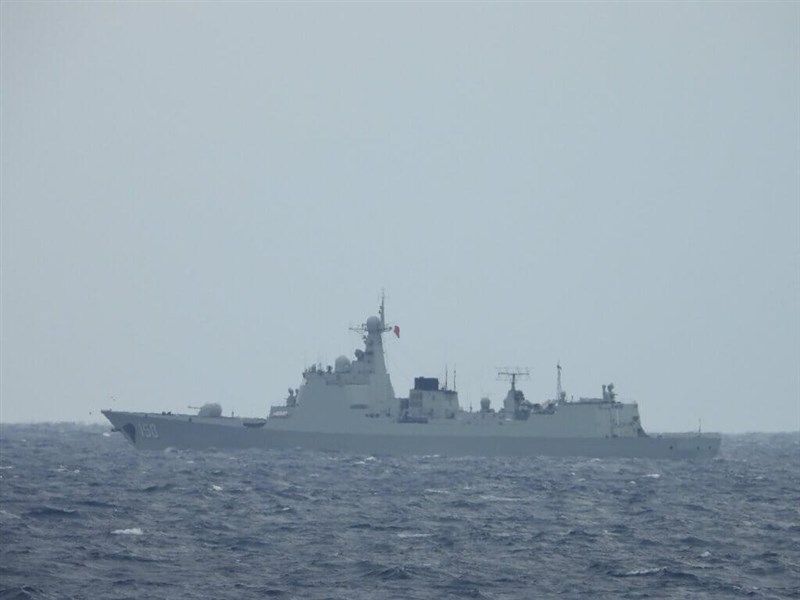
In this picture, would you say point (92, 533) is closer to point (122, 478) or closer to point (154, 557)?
point (154, 557)

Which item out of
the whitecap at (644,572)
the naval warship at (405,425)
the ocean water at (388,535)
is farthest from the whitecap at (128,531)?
the naval warship at (405,425)

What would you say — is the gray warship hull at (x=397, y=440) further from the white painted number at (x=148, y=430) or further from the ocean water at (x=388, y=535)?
the ocean water at (x=388, y=535)

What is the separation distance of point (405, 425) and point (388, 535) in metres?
29.1

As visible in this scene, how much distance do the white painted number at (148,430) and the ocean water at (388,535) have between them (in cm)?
1395

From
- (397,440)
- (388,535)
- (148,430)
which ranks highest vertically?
(148,430)

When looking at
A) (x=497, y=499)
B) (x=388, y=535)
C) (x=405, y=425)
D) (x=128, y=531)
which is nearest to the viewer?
(x=128, y=531)

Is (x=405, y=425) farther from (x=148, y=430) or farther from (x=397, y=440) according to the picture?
(x=148, y=430)

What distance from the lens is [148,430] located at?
52906mm

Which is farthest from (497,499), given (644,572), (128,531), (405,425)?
(405,425)

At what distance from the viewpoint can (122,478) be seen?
35.2 meters

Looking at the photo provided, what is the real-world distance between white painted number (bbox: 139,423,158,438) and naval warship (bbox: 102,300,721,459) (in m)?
0.06

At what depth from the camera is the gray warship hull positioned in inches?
1999

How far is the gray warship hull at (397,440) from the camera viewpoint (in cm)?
5078

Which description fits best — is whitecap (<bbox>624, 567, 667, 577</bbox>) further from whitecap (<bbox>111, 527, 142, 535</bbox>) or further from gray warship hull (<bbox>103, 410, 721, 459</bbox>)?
gray warship hull (<bbox>103, 410, 721, 459</bbox>)
